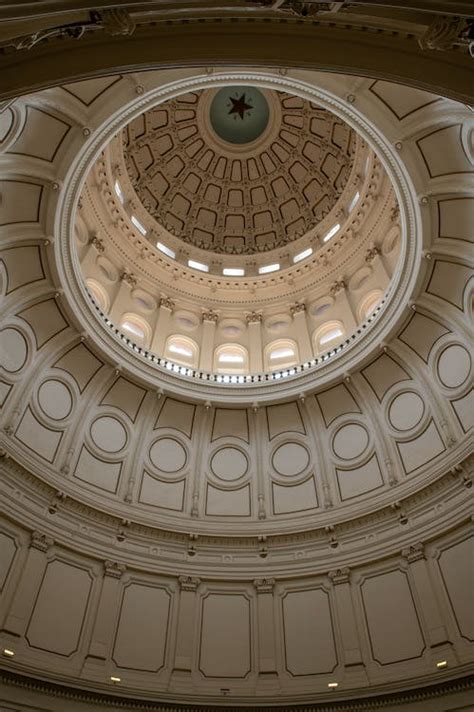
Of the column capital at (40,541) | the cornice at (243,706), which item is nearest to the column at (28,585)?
the column capital at (40,541)

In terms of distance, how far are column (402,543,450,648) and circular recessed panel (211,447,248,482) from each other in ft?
24.1

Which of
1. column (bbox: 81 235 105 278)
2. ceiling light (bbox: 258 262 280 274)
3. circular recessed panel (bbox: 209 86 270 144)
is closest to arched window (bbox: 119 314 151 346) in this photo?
column (bbox: 81 235 105 278)

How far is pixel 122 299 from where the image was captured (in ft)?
80.8

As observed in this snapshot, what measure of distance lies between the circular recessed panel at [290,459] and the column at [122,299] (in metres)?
8.95

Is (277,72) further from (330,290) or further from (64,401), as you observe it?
(64,401)

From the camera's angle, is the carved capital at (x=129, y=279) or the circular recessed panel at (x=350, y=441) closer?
the circular recessed panel at (x=350, y=441)

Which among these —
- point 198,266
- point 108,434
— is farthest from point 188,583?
point 198,266

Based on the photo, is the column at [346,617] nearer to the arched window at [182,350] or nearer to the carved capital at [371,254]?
the arched window at [182,350]

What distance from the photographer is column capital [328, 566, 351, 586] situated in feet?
61.6

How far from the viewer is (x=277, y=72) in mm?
16547

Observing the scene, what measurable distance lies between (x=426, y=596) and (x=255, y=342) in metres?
13.1

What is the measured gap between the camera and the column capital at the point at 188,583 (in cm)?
1927

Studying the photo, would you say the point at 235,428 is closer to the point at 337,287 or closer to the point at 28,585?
the point at 337,287

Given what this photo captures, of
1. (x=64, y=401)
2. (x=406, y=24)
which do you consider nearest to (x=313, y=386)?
(x=64, y=401)
